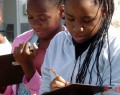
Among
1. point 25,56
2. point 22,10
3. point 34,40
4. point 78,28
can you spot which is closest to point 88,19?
point 78,28

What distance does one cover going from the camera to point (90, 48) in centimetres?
165

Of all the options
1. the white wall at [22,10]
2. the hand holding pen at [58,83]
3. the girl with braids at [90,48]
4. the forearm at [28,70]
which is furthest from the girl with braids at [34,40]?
the white wall at [22,10]

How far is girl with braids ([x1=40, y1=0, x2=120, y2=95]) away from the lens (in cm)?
158

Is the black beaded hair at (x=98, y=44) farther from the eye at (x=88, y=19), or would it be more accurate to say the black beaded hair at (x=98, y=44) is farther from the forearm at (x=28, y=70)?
the forearm at (x=28, y=70)

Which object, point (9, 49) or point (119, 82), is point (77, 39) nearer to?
point (119, 82)

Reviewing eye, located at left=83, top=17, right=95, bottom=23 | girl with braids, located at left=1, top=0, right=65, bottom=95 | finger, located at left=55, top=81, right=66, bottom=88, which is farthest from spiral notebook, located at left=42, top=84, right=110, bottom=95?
girl with braids, located at left=1, top=0, right=65, bottom=95

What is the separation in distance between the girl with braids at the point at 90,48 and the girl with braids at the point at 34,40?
35 cm

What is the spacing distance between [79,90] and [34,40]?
0.81m

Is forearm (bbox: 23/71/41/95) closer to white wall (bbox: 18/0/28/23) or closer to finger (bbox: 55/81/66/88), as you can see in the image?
finger (bbox: 55/81/66/88)

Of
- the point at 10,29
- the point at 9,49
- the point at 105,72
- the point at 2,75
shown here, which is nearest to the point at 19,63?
the point at 2,75

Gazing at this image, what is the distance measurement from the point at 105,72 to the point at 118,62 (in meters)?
0.07

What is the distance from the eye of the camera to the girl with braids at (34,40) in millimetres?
2041

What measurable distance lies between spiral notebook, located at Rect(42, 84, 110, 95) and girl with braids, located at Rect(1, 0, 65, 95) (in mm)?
514

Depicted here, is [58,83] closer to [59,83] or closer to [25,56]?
[59,83]
